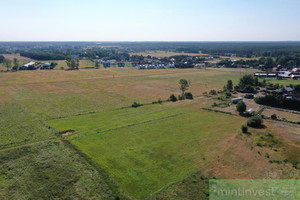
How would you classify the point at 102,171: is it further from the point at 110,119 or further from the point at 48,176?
the point at 110,119

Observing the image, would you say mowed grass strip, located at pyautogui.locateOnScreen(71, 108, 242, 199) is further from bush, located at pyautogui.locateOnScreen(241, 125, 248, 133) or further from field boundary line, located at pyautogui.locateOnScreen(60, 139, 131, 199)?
bush, located at pyautogui.locateOnScreen(241, 125, 248, 133)

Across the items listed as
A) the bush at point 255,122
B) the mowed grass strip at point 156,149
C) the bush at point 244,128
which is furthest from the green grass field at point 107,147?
the bush at point 255,122

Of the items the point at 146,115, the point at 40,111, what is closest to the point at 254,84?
the point at 146,115

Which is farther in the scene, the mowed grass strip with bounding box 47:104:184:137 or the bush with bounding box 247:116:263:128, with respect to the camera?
the bush with bounding box 247:116:263:128

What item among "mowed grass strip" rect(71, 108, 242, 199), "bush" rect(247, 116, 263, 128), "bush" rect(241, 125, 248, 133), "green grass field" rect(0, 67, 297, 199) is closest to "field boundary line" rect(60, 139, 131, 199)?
"green grass field" rect(0, 67, 297, 199)

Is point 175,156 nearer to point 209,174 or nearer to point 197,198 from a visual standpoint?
point 209,174

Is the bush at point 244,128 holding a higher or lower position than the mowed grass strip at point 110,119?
higher

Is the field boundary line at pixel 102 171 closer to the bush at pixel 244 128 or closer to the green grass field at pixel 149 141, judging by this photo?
the green grass field at pixel 149 141
